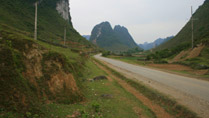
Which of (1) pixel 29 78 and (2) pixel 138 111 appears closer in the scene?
(1) pixel 29 78

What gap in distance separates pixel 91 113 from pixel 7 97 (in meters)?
3.09

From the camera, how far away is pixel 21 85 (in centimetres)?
449

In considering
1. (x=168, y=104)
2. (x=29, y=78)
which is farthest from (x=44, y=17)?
(x=168, y=104)

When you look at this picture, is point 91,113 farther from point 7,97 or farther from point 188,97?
point 188,97

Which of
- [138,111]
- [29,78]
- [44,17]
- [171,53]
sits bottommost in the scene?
[138,111]

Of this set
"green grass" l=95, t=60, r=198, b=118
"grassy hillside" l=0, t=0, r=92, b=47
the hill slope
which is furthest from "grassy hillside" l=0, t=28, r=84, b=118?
"grassy hillside" l=0, t=0, r=92, b=47

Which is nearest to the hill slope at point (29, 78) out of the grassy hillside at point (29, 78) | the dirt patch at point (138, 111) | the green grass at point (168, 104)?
the grassy hillside at point (29, 78)

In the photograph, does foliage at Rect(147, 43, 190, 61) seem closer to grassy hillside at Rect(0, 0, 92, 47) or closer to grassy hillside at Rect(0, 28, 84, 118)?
grassy hillside at Rect(0, 0, 92, 47)

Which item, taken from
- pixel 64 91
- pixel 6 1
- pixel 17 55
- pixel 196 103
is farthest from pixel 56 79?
pixel 6 1

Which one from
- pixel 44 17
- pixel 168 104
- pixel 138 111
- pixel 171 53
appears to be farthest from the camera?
pixel 44 17

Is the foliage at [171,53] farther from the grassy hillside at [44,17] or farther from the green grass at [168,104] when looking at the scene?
the grassy hillside at [44,17]

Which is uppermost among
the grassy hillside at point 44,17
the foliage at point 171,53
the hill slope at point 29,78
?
the grassy hillside at point 44,17

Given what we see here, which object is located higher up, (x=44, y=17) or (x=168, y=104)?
(x=44, y=17)

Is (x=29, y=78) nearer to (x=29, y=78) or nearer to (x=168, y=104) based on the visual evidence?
(x=29, y=78)
